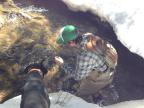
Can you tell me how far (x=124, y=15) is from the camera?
5629 mm

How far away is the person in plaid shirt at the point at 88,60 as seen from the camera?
181 inches

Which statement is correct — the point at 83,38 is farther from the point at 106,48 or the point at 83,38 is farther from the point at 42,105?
the point at 42,105

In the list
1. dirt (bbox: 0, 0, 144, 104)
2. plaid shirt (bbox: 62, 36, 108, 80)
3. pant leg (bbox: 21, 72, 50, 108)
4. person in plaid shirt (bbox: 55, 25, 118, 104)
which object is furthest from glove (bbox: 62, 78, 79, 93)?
pant leg (bbox: 21, 72, 50, 108)

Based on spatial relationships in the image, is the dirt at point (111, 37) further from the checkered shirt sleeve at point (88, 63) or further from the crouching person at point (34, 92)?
the crouching person at point (34, 92)

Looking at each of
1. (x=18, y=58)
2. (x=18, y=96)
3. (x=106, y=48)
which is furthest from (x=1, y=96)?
(x=106, y=48)

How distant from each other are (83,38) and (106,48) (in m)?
0.37

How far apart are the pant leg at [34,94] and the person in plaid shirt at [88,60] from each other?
81cm

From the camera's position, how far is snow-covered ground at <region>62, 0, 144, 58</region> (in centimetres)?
531

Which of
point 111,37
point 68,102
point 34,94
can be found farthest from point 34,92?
point 111,37

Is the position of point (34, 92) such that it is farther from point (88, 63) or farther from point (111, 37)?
point (111, 37)

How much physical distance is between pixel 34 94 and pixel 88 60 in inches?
47.5

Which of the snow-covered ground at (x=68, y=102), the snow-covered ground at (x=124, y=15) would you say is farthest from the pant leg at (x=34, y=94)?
the snow-covered ground at (x=124, y=15)

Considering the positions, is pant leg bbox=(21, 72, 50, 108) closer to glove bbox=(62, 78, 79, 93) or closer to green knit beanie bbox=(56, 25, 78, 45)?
green knit beanie bbox=(56, 25, 78, 45)

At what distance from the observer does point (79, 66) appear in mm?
4719
